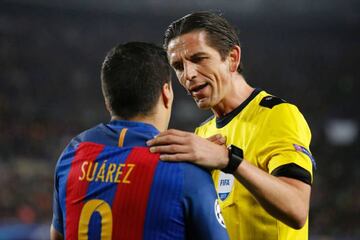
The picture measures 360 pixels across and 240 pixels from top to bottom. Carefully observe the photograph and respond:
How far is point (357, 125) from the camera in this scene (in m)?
19.7

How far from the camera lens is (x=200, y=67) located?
10.4ft

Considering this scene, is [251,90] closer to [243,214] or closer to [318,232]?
[243,214]

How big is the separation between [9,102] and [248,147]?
16835 millimetres

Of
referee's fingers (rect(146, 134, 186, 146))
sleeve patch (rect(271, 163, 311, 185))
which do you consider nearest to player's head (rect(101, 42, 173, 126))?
referee's fingers (rect(146, 134, 186, 146))

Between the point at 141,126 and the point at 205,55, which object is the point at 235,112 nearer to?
the point at 205,55

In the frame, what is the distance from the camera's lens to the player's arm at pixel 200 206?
2166mm

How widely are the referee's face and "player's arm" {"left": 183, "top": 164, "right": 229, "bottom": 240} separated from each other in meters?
1.03

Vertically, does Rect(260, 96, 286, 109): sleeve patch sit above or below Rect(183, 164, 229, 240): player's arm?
above

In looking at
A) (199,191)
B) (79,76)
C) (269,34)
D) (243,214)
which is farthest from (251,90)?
(269,34)

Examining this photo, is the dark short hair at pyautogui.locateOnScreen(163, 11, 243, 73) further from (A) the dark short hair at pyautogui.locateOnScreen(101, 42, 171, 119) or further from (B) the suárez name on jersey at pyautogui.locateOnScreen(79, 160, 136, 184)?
(B) the suárez name on jersey at pyautogui.locateOnScreen(79, 160, 136, 184)

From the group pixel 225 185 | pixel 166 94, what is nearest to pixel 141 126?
pixel 166 94

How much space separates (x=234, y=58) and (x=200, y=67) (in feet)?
0.94

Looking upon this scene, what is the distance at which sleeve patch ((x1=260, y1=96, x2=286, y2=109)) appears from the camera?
3072 millimetres

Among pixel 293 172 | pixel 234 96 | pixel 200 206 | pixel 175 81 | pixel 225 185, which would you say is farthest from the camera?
pixel 175 81
